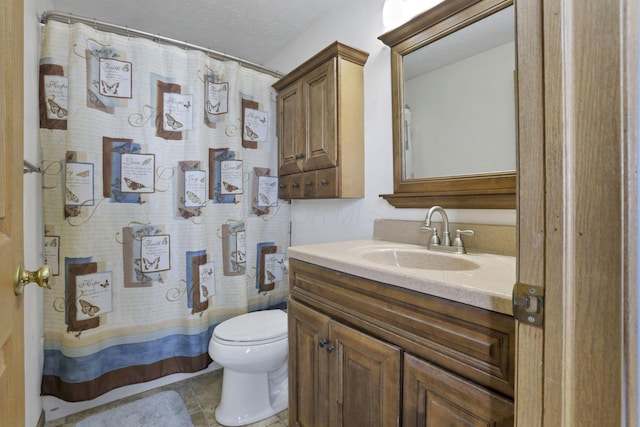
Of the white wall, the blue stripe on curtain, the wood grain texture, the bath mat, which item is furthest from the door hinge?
the blue stripe on curtain

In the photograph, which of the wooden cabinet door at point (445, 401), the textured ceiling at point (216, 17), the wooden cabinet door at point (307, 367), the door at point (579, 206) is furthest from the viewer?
the textured ceiling at point (216, 17)

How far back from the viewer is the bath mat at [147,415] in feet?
4.87

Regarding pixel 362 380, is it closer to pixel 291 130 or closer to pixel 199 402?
pixel 199 402

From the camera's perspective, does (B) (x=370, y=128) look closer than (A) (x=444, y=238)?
No

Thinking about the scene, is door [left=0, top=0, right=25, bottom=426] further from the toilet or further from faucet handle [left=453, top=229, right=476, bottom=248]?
faucet handle [left=453, top=229, right=476, bottom=248]

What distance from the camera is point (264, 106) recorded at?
2.05 m

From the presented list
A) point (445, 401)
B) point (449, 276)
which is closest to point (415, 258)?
point (449, 276)

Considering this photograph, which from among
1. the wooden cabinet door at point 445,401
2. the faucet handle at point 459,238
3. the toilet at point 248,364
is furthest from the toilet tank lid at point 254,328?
the faucet handle at point 459,238

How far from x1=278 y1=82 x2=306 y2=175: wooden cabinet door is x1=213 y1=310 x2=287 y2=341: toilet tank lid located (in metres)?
0.89

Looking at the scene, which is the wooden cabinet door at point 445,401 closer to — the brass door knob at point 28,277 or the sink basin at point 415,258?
the sink basin at point 415,258

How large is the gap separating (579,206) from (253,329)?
1.50m

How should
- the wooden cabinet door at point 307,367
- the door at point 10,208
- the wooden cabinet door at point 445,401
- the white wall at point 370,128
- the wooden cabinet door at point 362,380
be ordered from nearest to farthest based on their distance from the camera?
the door at point 10,208 → the wooden cabinet door at point 445,401 → the wooden cabinet door at point 362,380 → the wooden cabinet door at point 307,367 → the white wall at point 370,128

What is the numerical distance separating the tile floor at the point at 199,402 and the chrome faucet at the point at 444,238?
117cm

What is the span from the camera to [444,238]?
1258 millimetres
